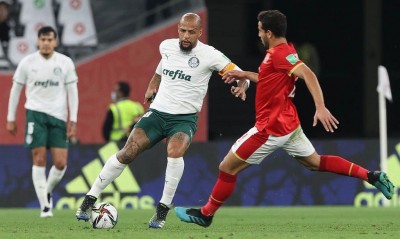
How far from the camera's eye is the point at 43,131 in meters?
13.9

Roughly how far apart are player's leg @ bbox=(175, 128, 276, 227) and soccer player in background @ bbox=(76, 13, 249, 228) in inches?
13.5

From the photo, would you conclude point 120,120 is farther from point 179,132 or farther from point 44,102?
point 179,132

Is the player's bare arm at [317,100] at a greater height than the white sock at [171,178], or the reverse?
the player's bare arm at [317,100]

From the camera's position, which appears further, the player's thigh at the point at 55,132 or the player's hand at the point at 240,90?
the player's thigh at the point at 55,132

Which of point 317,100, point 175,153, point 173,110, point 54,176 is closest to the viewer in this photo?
point 317,100

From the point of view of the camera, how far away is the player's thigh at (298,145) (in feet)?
36.8

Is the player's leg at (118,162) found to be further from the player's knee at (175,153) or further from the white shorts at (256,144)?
the white shorts at (256,144)

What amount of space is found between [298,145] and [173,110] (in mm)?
1189

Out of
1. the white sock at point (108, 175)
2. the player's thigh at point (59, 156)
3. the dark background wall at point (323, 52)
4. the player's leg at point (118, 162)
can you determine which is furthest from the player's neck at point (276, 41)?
the dark background wall at point (323, 52)

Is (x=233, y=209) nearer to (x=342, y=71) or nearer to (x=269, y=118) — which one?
(x=269, y=118)

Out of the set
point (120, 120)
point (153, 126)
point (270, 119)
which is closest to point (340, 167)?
point (270, 119)

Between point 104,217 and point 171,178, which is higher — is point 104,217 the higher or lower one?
the lower one

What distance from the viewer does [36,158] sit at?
46.1ft

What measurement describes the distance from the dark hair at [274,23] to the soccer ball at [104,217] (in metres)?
2.09
